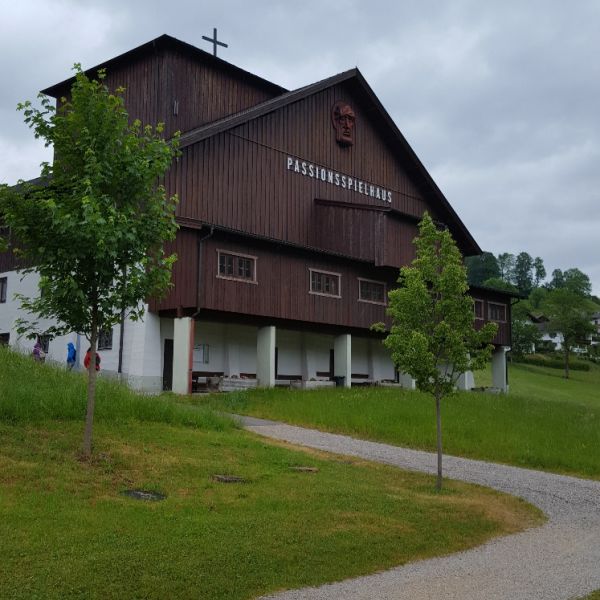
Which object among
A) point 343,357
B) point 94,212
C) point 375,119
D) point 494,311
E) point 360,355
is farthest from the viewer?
point 494,311

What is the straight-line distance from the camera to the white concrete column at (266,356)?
32125 mm

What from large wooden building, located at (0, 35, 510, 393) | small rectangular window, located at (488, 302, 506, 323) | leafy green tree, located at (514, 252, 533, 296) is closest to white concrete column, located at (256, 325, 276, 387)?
large wooden building, located at (0, 35, 510, 393)

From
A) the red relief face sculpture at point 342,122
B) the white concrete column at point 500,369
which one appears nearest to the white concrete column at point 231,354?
the red relief face sculpture at point 342,122

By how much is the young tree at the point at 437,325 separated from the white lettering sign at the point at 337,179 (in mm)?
21962

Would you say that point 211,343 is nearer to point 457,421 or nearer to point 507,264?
point 457,421

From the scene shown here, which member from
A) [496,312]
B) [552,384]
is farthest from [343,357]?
[552,384]

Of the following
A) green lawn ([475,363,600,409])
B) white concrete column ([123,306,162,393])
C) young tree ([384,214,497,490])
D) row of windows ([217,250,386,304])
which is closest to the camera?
young tree ([384,214,497,490])

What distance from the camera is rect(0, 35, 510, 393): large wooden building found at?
2964cm

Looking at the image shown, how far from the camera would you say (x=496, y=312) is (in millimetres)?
45812

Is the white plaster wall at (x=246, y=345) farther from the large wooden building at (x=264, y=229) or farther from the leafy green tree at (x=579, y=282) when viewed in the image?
the leafy green tree at (x=579, y=282)

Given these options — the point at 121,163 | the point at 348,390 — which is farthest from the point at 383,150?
the point at 121,163

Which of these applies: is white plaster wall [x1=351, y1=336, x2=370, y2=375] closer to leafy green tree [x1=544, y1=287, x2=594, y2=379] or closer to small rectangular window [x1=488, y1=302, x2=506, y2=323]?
small rectangular window [x1=488, y1=302, x2=506, y2=323]

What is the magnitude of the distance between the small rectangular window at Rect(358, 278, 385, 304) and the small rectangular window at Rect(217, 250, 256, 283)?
276 inches

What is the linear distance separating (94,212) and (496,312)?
120ft
